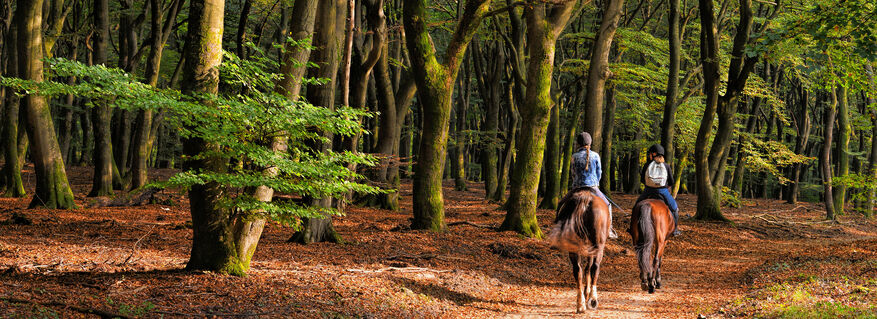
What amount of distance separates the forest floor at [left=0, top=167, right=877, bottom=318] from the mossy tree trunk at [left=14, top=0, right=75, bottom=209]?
70 centimetres

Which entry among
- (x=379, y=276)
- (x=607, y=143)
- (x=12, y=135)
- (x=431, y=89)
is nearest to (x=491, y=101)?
(x=607, y=143)

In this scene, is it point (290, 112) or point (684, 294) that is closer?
point (290, 112)

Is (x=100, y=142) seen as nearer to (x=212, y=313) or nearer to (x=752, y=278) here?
(x=212, y=313)

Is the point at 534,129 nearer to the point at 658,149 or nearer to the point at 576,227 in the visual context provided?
the point at 658,149

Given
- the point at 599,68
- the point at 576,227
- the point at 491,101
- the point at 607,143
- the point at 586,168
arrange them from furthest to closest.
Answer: the point at 607,143 → the point at 491,101 → the point at 599,68 → the point at 586,168 → the point at 576,227

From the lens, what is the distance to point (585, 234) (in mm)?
8664

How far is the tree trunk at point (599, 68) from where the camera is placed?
62.2 ft

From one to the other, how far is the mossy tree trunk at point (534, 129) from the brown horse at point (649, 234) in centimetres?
436

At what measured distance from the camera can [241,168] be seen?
22.1ft

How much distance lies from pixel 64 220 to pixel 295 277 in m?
7.78

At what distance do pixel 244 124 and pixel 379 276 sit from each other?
319 cm

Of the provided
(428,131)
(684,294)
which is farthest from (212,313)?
(428,131)

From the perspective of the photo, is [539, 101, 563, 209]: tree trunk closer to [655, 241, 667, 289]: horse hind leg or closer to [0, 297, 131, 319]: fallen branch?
[655, 241, 667, 289]: horse hind leg

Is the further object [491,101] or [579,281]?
[491,101]
